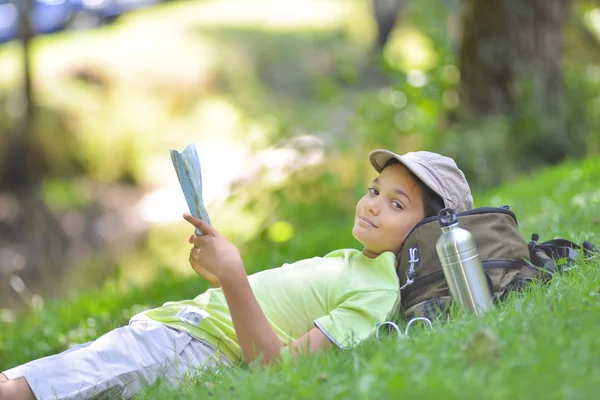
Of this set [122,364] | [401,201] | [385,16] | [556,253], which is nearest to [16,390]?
[122,364]

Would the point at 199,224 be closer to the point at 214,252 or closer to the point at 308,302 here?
the point at 214,252

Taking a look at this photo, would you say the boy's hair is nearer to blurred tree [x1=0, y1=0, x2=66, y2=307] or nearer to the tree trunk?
the tree trunk

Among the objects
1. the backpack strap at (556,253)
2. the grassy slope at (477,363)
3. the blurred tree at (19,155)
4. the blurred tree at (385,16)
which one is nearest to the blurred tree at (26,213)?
the blurred tree at (19,155)

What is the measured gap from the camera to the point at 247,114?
13133 millimetres

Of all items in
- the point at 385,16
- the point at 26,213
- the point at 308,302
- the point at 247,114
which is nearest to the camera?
the point at 308,302

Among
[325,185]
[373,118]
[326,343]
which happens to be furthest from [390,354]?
[373,118]

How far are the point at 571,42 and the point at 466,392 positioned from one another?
33.9ft

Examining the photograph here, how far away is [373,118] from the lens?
8305 mm

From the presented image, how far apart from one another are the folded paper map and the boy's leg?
0.78 metres

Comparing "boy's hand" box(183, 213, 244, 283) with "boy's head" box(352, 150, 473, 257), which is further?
"boy's head" box(352, 150, 473, 257)

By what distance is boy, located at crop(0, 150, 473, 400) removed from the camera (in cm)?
256

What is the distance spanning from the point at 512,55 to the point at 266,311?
5.86 m

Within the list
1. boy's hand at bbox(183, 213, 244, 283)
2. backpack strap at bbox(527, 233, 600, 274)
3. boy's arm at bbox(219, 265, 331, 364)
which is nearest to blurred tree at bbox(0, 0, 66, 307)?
boy's hand at bbox(183, 213, 244, 283)

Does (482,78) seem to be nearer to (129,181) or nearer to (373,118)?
(373,118)
